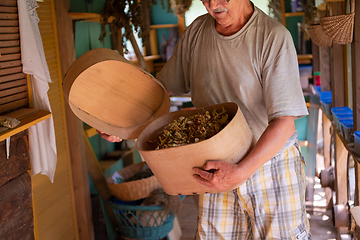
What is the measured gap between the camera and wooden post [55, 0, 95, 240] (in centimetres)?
250

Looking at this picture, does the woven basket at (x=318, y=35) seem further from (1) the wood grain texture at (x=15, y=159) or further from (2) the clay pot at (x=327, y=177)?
(1) the wood grain texture at (x=15, y=159)

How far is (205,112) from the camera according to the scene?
157cm

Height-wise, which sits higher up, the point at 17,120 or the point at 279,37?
the point at 279,37

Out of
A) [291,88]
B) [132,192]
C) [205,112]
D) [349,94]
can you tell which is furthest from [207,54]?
[349,94]

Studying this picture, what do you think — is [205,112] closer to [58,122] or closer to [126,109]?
[126,109]

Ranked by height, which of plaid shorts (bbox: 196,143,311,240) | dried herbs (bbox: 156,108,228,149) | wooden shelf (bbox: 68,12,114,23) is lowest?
plaid shorts (bbox: 196,143,311,240)

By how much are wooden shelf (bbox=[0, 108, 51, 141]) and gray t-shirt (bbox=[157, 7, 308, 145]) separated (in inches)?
22.4

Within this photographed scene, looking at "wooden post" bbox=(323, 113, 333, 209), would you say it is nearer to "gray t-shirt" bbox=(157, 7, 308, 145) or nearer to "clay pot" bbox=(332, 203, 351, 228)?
"clay pot" bbox=(332, 203, 351, 228)

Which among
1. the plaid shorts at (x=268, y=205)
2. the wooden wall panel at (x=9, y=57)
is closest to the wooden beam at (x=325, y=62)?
the plaid shorts at (x=268, y=205)

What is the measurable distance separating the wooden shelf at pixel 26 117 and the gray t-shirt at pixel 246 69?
568 mm

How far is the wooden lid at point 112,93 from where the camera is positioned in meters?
1.47

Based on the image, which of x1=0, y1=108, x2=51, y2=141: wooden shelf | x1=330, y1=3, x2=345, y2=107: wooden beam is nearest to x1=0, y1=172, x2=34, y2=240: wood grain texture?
x1=0, y1=108, x2=51, y2=141: wooden shelf

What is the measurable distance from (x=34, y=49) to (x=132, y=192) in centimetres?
139

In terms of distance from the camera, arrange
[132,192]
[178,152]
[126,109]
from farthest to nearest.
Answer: [132,192] → [126,109] → [178,152]
